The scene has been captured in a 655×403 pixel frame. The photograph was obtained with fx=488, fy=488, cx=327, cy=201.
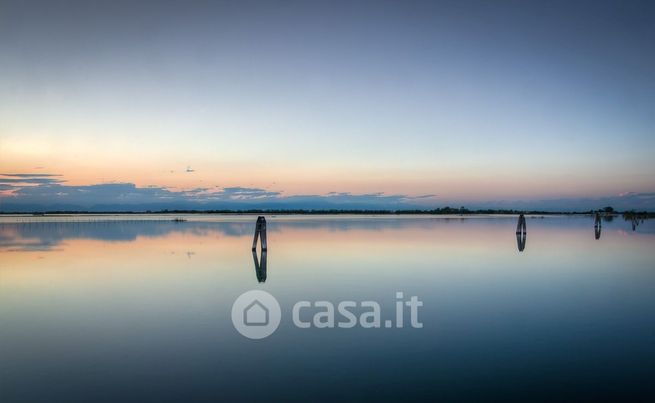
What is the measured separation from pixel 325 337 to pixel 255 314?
11.2 ft

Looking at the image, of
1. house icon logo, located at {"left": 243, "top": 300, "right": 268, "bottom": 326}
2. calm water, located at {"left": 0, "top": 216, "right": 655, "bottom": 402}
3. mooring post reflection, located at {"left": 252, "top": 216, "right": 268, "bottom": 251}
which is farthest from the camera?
mooring post reflection, located at {"left": 252, "top": 216, "right": 268, "bottom": 251}

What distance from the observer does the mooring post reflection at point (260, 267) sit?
57.4 ft

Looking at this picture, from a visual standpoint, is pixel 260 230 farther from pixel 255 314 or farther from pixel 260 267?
pixel 255 314

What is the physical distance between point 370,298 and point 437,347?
4.89 metres

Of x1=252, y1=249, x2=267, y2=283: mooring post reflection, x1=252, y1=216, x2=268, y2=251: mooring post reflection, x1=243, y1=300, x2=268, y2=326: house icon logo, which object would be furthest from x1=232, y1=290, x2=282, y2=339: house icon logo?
x1=252, y1=216, x2=268, y2=251: mooring post reflection

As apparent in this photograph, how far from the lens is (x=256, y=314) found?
12.5 m

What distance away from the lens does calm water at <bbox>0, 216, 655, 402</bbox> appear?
697 centimetres

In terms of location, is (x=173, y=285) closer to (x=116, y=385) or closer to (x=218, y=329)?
(x=218, y=329)

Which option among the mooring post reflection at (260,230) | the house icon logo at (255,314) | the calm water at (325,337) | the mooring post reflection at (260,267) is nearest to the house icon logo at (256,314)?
the house icon logo at (255,314)

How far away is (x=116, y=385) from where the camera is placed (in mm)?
7031

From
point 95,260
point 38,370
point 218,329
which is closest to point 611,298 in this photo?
point 218,329

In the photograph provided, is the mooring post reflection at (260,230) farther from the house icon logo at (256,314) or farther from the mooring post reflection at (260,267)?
the house icon logo at (256,314)

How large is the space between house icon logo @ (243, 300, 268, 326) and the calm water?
0.53 metres

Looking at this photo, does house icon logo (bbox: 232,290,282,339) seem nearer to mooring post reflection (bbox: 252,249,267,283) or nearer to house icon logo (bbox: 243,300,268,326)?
house icon logo (bbox: 243,300,268,326)
